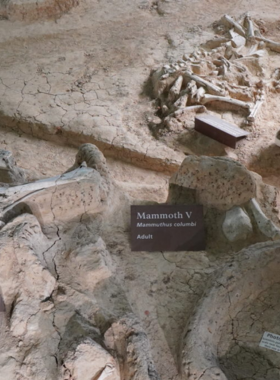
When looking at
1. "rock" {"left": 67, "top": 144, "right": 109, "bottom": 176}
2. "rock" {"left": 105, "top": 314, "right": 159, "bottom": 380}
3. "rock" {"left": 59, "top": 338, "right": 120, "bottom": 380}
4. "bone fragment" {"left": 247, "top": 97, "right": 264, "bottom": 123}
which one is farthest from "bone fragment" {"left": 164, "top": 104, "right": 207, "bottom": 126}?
"rock" {"left": 59, "top": 338, "right": 120, "bottom": 380}

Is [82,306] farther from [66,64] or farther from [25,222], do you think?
[66,64]

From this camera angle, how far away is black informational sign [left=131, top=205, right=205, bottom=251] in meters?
2.37

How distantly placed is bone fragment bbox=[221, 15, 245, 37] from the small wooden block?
6.47 ft

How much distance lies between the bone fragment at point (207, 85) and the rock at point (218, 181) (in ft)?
6.99

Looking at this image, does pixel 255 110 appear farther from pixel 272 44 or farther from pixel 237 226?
pixel 237 226

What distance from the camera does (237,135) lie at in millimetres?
3914

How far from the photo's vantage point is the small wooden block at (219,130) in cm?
395

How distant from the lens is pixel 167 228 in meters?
2.47

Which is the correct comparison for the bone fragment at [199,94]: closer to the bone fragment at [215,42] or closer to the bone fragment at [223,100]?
the bone fragment at [223,100]

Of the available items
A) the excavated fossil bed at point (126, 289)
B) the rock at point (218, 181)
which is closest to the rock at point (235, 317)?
the excavated fossil bed at point (126, 289)

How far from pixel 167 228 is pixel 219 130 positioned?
1.85 metres

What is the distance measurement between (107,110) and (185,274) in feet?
8.73

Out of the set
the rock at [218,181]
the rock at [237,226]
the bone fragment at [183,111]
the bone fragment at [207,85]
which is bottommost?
the bone fragment at [183,111]

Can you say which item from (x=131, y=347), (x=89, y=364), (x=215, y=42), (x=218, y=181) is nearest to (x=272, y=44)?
(x=215, y=42)
